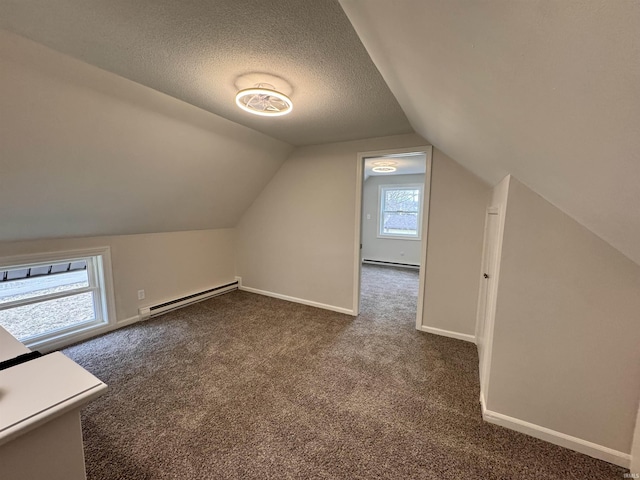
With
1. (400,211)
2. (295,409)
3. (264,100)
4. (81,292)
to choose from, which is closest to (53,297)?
(81,292)

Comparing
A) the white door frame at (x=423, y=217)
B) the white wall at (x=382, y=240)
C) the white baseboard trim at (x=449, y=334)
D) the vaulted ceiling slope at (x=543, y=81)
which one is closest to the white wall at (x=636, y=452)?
the vaulted ceiling slope at (x=543, y=81)

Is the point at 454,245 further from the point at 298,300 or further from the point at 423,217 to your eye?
the point at 298,300

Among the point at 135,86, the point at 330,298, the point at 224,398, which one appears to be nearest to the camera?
the point at 135,86

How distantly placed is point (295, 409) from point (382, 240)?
212 inches

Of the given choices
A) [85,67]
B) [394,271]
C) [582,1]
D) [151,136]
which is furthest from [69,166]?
[394,271]

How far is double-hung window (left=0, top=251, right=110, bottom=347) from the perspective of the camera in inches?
100

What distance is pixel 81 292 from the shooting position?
2.89m

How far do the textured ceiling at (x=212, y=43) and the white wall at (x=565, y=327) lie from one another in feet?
4.32

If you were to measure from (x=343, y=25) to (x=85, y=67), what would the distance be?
158 centimetres

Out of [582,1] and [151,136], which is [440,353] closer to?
[582,1]

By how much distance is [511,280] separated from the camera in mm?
1707

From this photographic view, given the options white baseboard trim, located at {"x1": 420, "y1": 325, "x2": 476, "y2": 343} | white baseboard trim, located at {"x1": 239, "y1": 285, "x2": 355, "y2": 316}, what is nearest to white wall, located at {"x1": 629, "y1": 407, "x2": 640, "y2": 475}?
white baseboard trim, located at {"x1": 420, "y1": 325, "x2": 476, "y2": 343}

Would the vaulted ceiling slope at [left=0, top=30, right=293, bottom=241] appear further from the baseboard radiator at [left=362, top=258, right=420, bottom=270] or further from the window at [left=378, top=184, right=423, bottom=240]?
the baseboard radiator at [left=362, top=258, right=420, bottom=270]

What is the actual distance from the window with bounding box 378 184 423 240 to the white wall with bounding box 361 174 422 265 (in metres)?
0.10
